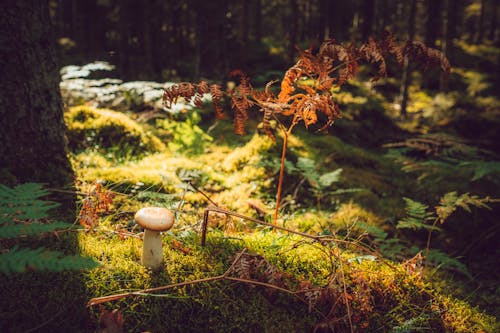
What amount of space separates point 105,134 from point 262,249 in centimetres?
379

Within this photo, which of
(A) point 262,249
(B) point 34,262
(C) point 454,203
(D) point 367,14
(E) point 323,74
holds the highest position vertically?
(D) point 367,14

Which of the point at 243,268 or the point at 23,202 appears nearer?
the point at 23,202

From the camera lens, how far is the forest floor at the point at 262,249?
1845mm

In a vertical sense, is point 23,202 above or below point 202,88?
below

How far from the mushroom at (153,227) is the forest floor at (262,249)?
100 millimetres

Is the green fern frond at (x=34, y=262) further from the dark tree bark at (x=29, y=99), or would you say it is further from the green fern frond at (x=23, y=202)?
the dark tree bark at (x=29, y=99)

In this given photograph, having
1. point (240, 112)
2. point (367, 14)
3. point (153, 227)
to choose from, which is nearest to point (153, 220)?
point (153, 227)

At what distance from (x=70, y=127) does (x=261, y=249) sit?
404 centimetres

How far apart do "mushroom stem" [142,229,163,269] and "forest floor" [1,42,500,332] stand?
3.0 inches

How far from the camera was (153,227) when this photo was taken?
1858mm

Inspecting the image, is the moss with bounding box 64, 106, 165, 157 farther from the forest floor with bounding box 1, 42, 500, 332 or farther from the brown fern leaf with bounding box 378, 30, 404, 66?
the brown fern leaf with bounding box 378, 30, 404, 66

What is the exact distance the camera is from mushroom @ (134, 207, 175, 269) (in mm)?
1868

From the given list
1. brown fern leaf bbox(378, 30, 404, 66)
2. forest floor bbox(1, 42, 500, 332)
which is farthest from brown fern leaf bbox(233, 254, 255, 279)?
brown fern leaf bbox(378, 30, 404, 66)

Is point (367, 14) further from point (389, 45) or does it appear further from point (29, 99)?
point (29, 99)
